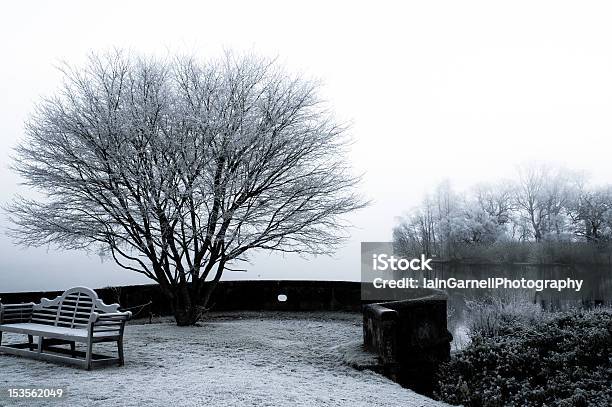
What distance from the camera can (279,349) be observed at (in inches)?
396

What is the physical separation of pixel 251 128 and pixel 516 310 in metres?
8.73

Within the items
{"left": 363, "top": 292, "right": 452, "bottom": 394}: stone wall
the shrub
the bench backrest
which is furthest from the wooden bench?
the shrub

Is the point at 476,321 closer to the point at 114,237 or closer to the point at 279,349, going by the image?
the point at 279,349

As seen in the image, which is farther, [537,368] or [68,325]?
[537,368]

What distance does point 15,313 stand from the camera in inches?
346

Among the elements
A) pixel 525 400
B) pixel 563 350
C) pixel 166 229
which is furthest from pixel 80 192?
pixel 563 350

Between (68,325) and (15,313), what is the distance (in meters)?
1.07

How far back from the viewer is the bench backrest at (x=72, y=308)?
26.8 ft

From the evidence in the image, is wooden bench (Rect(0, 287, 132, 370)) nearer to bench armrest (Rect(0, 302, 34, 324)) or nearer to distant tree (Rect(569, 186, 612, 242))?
bench armrest (Rect(0, 302, 34, 324))

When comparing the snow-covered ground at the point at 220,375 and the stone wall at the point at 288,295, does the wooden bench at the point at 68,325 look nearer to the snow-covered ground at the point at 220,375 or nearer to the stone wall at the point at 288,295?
the snow-covered ground at the point at 220,375

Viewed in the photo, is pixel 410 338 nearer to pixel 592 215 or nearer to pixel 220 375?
pixel 220 375

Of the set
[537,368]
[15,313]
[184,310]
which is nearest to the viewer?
[15,313]

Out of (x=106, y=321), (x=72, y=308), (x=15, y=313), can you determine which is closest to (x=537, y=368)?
(x=106, y=321)

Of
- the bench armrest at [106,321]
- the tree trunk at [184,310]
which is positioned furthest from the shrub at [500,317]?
the bench armrest at [106,321]
